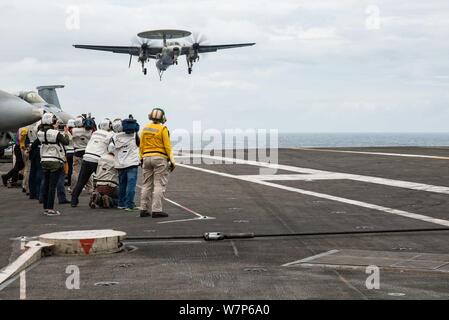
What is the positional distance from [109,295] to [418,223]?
22.7ft

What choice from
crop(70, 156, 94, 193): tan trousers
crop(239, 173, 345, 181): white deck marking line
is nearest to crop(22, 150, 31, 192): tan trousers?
crop(70, 156, 94, 193): tan trousers

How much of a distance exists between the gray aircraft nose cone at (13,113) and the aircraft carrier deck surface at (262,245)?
6.45 ft

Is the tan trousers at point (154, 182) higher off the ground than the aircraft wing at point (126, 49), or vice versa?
the aircraft wing at point (126, 49)

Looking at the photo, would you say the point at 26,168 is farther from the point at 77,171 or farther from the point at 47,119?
the point at 47,119

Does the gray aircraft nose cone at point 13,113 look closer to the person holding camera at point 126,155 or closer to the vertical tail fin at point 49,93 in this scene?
the person holding camera at point 126,155

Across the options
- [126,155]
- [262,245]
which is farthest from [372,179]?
[262,245]

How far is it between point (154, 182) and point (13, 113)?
3.36 m

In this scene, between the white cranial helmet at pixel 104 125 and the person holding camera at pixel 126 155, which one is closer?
the person holding camera at pixel 126 155

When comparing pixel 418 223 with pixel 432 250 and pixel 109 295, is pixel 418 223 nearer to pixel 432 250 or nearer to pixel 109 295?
pixel 432 250

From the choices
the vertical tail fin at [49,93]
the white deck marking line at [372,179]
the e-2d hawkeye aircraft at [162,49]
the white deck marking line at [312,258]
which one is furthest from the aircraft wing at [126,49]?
the white deck marking line at [312,258]

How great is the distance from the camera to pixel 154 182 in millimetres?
13312

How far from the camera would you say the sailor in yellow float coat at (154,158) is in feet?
43.6

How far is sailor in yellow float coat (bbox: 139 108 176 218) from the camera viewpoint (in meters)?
13.3

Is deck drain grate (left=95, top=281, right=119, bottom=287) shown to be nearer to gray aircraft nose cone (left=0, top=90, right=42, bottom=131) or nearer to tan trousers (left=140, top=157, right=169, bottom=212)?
tan trousers (left=140, top=157, right=169, bottom=212)
